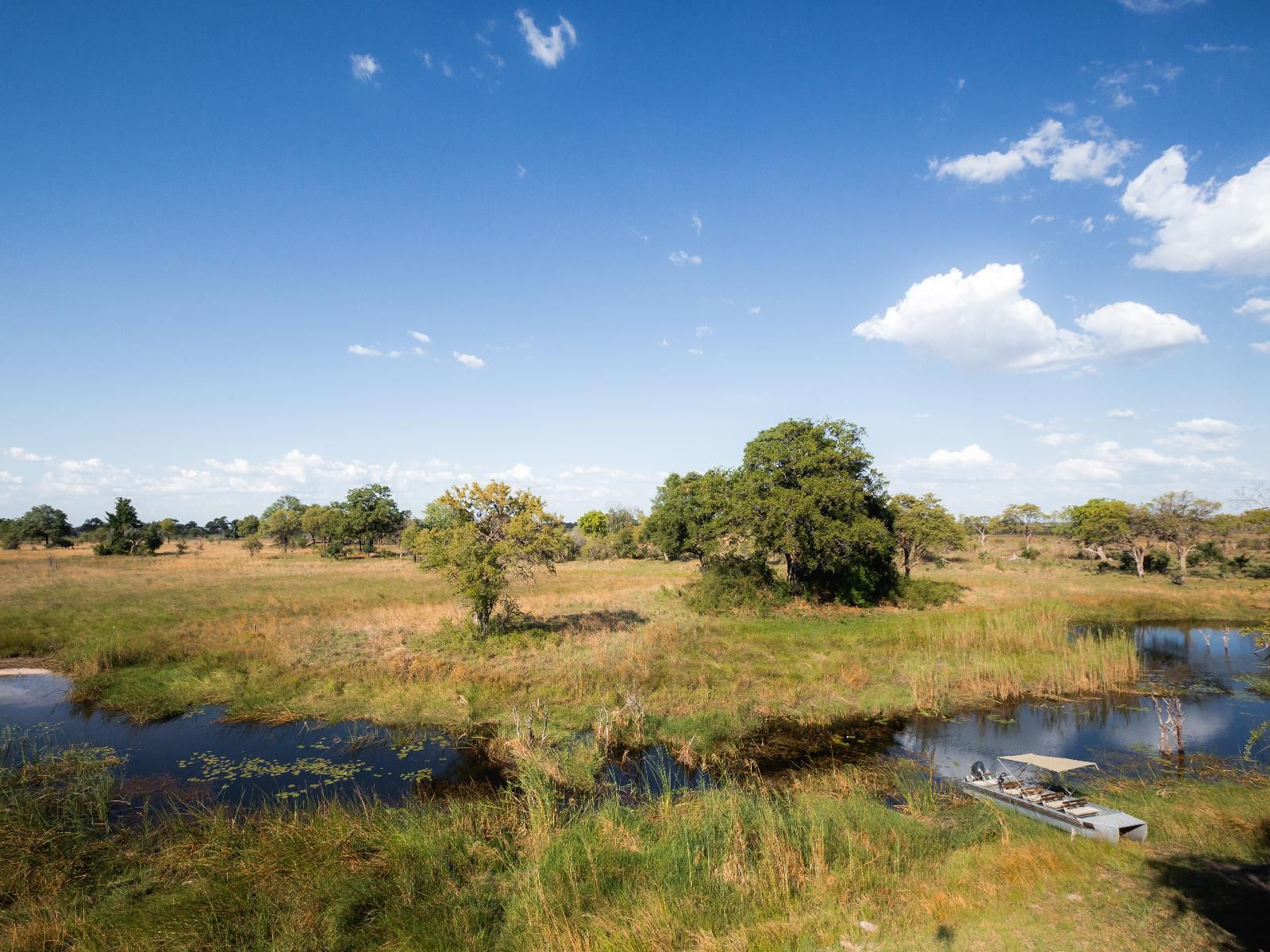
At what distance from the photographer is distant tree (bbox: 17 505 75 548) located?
75.8 m

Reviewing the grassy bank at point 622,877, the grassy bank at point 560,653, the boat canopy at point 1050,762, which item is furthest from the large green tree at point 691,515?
the grassy bank at point 622,877

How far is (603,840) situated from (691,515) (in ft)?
150

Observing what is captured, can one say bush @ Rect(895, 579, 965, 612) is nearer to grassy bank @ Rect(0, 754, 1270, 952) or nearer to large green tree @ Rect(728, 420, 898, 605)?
large green tree @ Rect(728, 420, 898, 605)

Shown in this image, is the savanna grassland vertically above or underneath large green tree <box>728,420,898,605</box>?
underneath

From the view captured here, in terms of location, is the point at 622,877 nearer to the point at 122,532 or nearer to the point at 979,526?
the point at 122,532

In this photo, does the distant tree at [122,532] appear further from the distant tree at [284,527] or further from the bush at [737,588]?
the bush at [737,588]

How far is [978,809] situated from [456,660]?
57.2 feet

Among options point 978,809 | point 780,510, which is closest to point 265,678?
point 978,809

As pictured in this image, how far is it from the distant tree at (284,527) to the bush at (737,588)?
221 feet

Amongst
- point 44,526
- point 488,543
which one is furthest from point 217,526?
point 488,543

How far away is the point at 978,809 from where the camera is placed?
37.7 feet

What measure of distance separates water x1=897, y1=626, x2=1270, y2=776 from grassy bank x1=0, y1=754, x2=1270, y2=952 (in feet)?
17.0

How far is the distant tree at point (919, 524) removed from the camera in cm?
3938

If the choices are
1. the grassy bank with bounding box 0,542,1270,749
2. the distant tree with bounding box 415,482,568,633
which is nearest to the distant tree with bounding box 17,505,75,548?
the grassy bank with bounding box 0,542,1270,749
